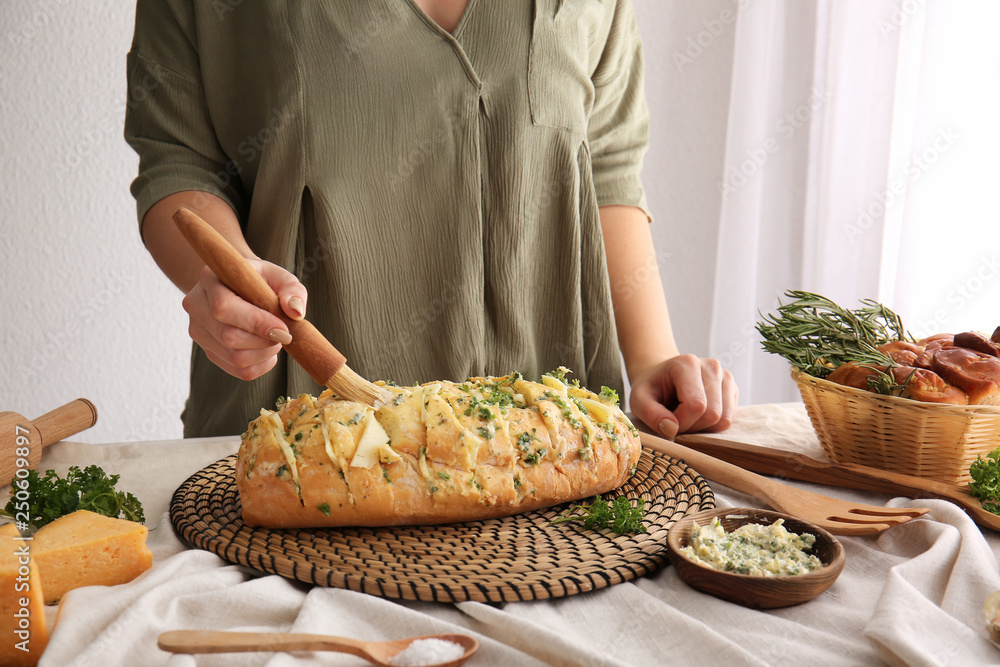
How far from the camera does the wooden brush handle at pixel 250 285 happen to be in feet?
3.16

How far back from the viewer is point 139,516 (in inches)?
40.6

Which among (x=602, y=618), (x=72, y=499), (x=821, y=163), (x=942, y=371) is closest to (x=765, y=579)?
(x=602, y=618)

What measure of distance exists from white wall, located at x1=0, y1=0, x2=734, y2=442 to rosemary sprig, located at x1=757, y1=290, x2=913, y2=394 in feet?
8.33

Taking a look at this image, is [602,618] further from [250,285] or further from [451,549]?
[250,285]

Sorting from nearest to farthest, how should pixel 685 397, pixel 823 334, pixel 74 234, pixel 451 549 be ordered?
pixel 451 549
pixel 823 334
pixel 685 397
pixel 74 234

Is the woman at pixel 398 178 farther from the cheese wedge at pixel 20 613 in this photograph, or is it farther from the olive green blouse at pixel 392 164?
the cheese wedge at pixel 20 613

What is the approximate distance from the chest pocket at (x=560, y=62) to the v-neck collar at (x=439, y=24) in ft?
0.47

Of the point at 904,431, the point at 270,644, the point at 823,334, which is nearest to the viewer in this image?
the point at 270,644

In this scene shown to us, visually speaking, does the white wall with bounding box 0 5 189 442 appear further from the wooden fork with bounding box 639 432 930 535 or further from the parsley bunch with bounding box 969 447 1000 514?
the parsley bunch with bounding box 969 447 1000 514

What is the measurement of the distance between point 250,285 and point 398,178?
612 mm

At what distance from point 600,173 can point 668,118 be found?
1.91 metres

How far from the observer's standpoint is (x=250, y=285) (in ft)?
3.24

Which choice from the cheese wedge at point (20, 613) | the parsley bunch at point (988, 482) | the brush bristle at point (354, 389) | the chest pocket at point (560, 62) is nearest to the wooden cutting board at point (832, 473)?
the parsley bunch at point (988, 482)

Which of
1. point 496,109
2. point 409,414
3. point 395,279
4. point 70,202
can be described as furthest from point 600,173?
point 70,202
